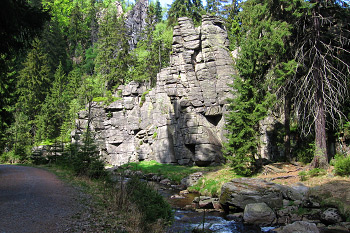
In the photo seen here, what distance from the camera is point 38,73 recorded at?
47.6m

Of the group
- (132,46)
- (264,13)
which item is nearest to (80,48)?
(132,46)

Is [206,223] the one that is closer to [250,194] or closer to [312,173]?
[250,194]

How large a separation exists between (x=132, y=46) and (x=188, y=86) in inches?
1576

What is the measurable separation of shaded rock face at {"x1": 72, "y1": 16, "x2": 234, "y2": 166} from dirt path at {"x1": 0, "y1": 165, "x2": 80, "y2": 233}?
18706 millimetres

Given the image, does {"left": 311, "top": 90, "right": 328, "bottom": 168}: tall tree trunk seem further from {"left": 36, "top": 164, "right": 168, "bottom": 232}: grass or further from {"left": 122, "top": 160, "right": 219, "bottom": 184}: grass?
{"left": 36, "top": 164, "right": 168, "bottom": 232}: grass

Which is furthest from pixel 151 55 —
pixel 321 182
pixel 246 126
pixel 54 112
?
pixel 321 182

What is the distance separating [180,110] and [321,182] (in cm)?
1976

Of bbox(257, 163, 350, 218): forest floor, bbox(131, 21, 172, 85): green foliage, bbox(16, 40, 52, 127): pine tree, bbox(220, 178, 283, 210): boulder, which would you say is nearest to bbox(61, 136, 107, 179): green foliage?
bbox(220, 178, 283, 210): boulder

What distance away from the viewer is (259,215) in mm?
11391

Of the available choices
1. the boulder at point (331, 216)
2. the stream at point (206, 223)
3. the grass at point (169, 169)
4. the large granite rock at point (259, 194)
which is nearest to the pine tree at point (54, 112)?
the grass at point (169, 169)

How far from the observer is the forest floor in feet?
37.5

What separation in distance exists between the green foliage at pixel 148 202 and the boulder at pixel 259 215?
3999 mm

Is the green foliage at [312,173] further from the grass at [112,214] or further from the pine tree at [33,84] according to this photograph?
the pine tree at [33,84]

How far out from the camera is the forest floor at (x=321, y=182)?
11.4m
